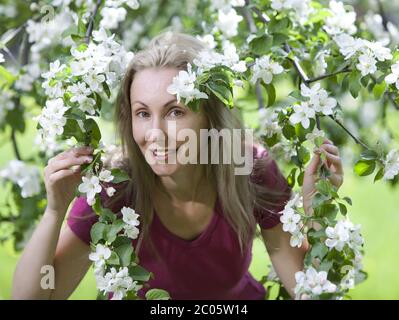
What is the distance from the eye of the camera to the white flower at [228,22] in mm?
1842

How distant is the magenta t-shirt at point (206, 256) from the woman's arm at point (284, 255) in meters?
0.03

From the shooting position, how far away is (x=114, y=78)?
148 centimetres

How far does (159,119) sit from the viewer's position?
5.04ft

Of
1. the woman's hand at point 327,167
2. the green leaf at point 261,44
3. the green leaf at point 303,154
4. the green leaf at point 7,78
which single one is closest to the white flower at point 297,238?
the woman's hand at point 327,167

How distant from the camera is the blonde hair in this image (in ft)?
5.40

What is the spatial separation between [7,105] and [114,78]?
2.67 ft

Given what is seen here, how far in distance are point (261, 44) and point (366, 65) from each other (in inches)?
11.4

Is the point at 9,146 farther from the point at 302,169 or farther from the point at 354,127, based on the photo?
the point at 302,169

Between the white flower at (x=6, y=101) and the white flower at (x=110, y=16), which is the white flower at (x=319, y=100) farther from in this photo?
the white flower at (x=6, y=101)

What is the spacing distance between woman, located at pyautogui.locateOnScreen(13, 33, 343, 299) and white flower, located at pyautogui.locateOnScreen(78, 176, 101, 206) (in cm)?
7
